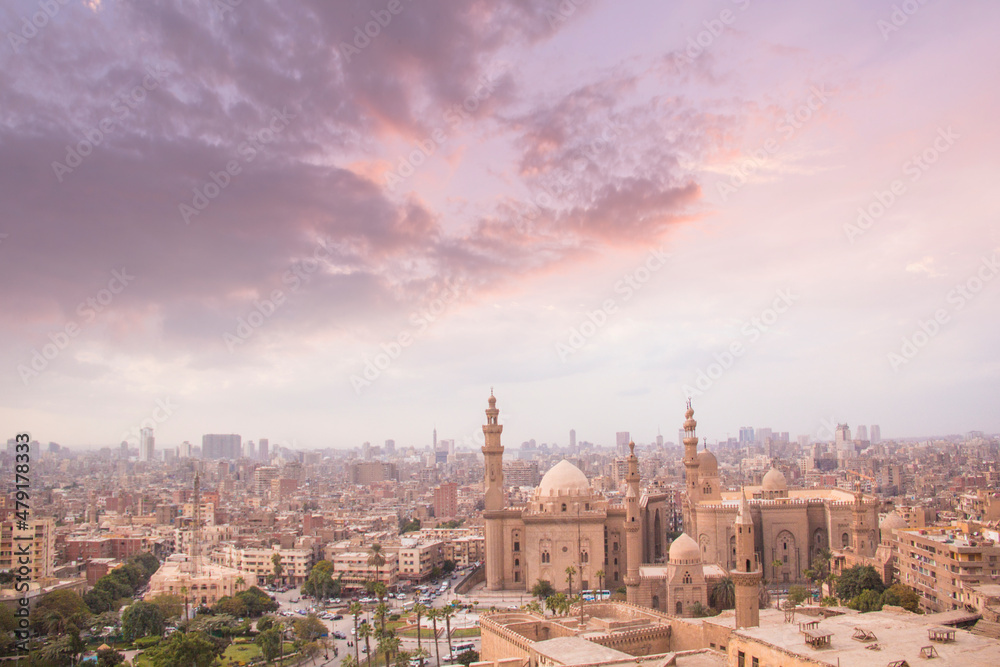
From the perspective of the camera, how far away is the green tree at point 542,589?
38409 millimetres

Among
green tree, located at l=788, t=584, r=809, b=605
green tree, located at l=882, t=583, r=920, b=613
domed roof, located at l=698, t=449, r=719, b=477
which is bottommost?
green tree, located at l=788, t=584, r=809, b=605

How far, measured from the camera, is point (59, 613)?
120 feet

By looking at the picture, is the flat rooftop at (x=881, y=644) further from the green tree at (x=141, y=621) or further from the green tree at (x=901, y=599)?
the green tree at (x=141, y=621)

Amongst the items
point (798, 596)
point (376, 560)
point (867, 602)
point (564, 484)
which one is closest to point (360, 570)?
point (376, 560)

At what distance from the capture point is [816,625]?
774 inches

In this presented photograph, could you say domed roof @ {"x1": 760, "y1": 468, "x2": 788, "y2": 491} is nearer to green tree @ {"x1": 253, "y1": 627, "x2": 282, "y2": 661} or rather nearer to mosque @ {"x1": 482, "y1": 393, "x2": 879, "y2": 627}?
mosque @ {"x1": 482, "y1": 393, "x2": 879, "y2": 627}

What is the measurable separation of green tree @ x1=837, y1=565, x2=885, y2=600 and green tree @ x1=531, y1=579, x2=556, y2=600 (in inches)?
475

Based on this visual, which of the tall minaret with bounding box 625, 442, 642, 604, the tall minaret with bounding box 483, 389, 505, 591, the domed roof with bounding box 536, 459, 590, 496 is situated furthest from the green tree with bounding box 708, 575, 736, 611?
the tall minaret with bounding box 483, 389, 505, 591

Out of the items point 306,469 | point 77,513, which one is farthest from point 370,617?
point 306,469

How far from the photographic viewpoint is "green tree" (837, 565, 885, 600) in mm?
33000

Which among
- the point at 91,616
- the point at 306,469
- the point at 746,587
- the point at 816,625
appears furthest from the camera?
the point at 306,469

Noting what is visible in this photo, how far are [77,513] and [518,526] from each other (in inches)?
2724

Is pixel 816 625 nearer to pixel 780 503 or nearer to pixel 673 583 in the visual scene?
pixel 673 583

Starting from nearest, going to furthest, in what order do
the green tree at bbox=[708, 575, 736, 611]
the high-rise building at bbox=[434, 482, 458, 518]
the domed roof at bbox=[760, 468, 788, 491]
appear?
the green tree at bbox=[708, 575, 736, 611] → the domed roof at bbox=[760, 468, 788, 491] → the high-rise building at bbox=[434, 482, 458, 518]
